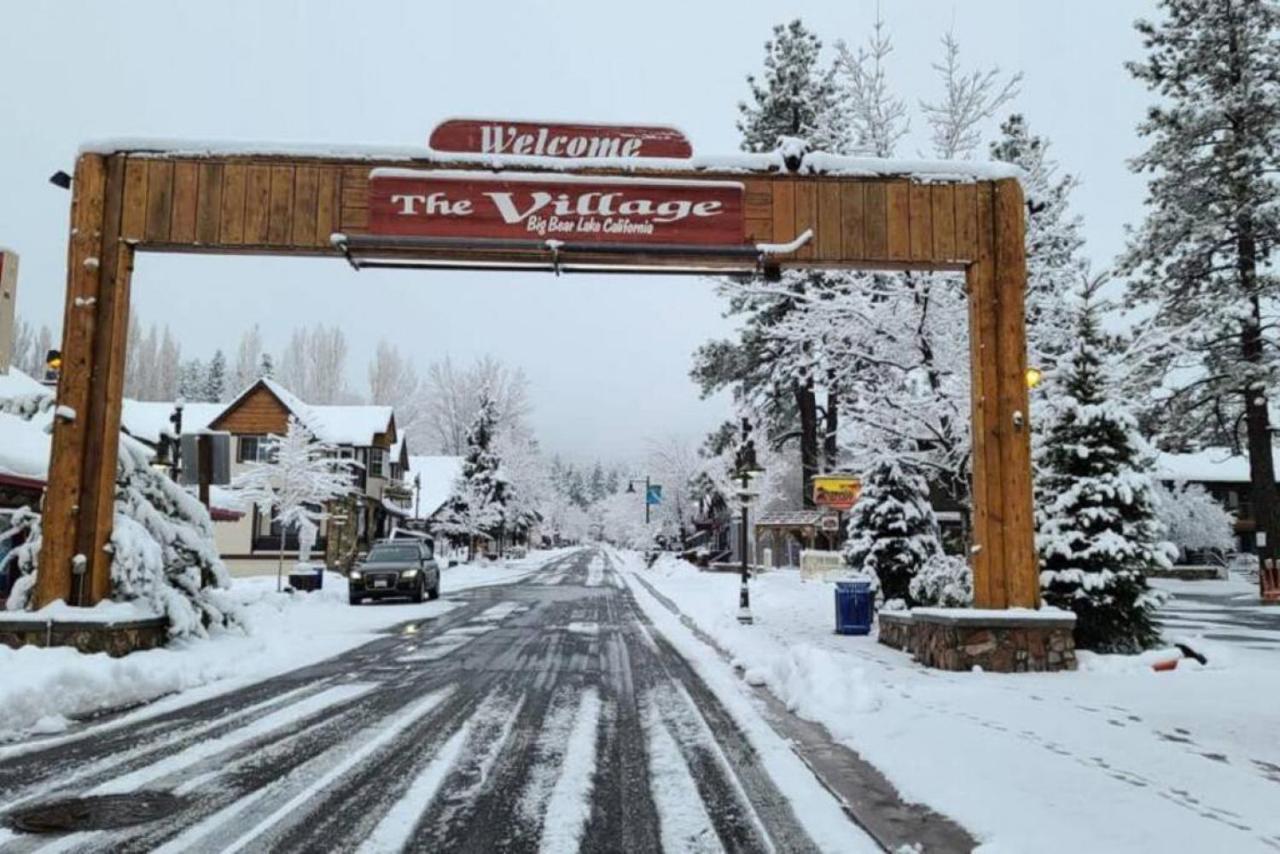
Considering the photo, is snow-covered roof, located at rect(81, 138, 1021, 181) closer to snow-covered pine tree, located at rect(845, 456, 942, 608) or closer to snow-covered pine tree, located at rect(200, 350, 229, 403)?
snow-covered pine tree, located at rect(845, 456, 942, 608)

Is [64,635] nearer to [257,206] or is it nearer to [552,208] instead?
[257,206]

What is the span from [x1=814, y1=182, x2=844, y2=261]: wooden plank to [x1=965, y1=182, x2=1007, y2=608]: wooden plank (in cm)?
184

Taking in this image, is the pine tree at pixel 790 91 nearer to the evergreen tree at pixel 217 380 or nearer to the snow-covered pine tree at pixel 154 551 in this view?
the snow-covered pine tree at pixel 154 551

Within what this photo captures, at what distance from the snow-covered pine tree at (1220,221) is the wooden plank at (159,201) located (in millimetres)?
26287

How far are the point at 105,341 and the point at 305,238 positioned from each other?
288 centimetres

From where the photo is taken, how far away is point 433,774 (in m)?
6.50

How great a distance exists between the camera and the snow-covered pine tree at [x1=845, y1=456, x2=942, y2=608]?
60.7ft

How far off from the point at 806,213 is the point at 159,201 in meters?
8.60

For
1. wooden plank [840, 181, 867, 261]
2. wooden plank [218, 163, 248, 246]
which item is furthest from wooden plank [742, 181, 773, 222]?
wooden plank [218, 163, 248, 246]

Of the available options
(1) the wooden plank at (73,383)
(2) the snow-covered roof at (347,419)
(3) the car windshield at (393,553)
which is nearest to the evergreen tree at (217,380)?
(2) the snow-covered roof at (347,419)

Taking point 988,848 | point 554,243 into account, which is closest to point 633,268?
point 554,243

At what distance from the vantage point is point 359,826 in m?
5.24

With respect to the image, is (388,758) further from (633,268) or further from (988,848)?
(633,268)

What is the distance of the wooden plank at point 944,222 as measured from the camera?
12.5 metres
